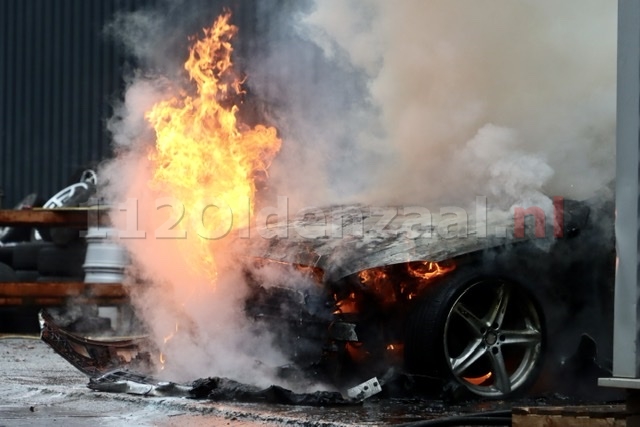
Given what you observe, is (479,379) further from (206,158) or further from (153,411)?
(206,158)

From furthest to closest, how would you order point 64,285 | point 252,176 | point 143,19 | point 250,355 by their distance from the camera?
1. point 143,19
2. point 64,285
3. point 252,176
4. point 250,355

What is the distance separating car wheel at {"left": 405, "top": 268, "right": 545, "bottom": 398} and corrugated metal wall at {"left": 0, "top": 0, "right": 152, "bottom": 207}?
1125 cm

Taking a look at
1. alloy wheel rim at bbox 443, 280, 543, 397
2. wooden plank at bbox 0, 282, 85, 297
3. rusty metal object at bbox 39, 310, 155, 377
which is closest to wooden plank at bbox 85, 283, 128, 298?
wooden plank at bbox 0, 282, 85, 297

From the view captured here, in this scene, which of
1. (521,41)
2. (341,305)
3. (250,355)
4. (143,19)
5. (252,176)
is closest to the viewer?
(341,305)

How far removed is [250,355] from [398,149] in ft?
8.11

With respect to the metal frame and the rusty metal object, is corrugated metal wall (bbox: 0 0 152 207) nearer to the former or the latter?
the rusty metal object

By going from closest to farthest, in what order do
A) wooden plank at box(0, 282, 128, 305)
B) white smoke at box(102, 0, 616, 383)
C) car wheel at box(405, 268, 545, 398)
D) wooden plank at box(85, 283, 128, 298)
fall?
1. car wheel at box(405, 268, 545, 398)
2. white smoke at box(102, 0, 616, 383)
3. wooden plank at box(85, 283, 128, 298)
4. wooden plank at box(0, 282, 128, 305)

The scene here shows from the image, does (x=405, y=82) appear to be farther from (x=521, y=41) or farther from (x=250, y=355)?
(x=250, y=355)

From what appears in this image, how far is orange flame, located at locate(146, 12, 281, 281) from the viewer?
25.0 feet

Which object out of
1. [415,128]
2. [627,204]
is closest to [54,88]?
[415,128]

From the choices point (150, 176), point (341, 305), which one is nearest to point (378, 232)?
point (341, 305)

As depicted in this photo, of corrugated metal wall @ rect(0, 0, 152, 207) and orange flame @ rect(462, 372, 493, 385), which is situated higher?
corrugated metal wall @ rect(0, 0, 152, 207)

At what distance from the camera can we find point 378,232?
652 cm

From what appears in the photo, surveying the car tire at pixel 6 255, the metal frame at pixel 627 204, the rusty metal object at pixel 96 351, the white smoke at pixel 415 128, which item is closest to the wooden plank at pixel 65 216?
the car tire at pixel 6 255
